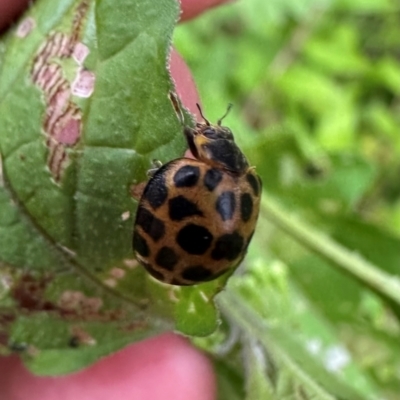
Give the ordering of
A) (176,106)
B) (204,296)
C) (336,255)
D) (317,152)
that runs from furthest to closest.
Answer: (317,152) < (336,255) < (204,296) < (176,106)

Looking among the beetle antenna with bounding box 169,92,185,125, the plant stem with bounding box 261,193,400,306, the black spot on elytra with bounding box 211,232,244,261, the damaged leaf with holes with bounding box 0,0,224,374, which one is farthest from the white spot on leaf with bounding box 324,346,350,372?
the beetle antenna with bounding box 169,92,185,125

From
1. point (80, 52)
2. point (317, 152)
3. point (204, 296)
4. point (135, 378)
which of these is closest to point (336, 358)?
point (135, 378)

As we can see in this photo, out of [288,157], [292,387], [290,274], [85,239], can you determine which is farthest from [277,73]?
[85,239]

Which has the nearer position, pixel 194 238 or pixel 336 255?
pixel 194 238

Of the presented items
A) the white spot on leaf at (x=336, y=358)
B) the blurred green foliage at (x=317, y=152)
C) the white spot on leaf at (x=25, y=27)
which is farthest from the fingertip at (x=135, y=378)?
the white spot on leaf at (x=25, y=27)

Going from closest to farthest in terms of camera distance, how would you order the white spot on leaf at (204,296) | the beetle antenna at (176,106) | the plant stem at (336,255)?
the beetle antenna at (176,106)
the white spot on leaf at (204,296)
the plant stem at (336,255)

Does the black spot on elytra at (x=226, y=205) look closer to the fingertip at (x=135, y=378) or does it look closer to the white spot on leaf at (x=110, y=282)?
the white spot on leaf at (x=110, y=282)

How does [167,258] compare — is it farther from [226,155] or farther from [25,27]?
[25,27]
